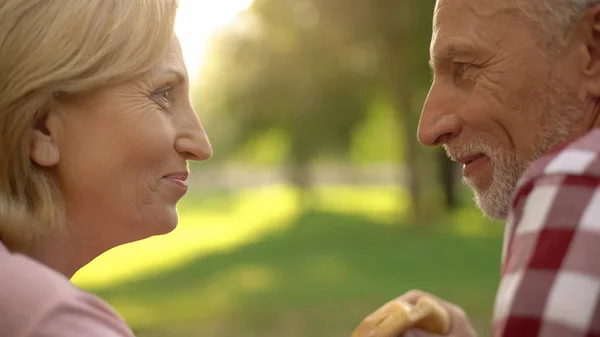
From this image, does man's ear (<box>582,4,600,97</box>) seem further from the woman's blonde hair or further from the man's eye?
the woman's blonde hair

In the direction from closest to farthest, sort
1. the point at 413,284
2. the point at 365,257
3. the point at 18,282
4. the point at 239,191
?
1. the point at 18,282
2. the point at 413,284
3. the point at 365,257
4. the point at 239,191

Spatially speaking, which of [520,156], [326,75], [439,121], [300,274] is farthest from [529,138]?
[326,75]

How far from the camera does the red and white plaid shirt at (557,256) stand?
0.61 m

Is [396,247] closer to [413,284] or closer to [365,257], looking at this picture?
[365,257]

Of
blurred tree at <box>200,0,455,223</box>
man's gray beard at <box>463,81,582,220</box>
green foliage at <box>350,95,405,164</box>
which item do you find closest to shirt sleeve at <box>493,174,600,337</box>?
man's gray beard at <box>463,81,582,220</box>

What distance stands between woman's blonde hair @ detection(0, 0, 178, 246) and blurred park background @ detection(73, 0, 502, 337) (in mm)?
4264

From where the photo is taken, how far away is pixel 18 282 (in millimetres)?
763

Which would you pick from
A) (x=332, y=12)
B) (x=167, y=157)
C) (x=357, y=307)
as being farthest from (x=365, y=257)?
(x=167, y=157)

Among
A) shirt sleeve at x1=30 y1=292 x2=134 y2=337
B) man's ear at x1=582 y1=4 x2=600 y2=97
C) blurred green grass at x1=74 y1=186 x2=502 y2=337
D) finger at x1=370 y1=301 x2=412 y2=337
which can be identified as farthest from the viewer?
blurred green grass at x1=74 y1=186 x2=502 y2=337

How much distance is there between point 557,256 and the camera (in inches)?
24.8

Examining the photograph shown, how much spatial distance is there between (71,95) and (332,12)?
286 inches

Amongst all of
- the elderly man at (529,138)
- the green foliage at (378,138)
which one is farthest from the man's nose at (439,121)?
the green foliage at (378,138)

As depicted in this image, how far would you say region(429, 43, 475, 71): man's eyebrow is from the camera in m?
0.98

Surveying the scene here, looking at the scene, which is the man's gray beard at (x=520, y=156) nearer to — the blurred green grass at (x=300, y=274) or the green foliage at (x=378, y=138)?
the blurred green grass at (x=300, y=274)
